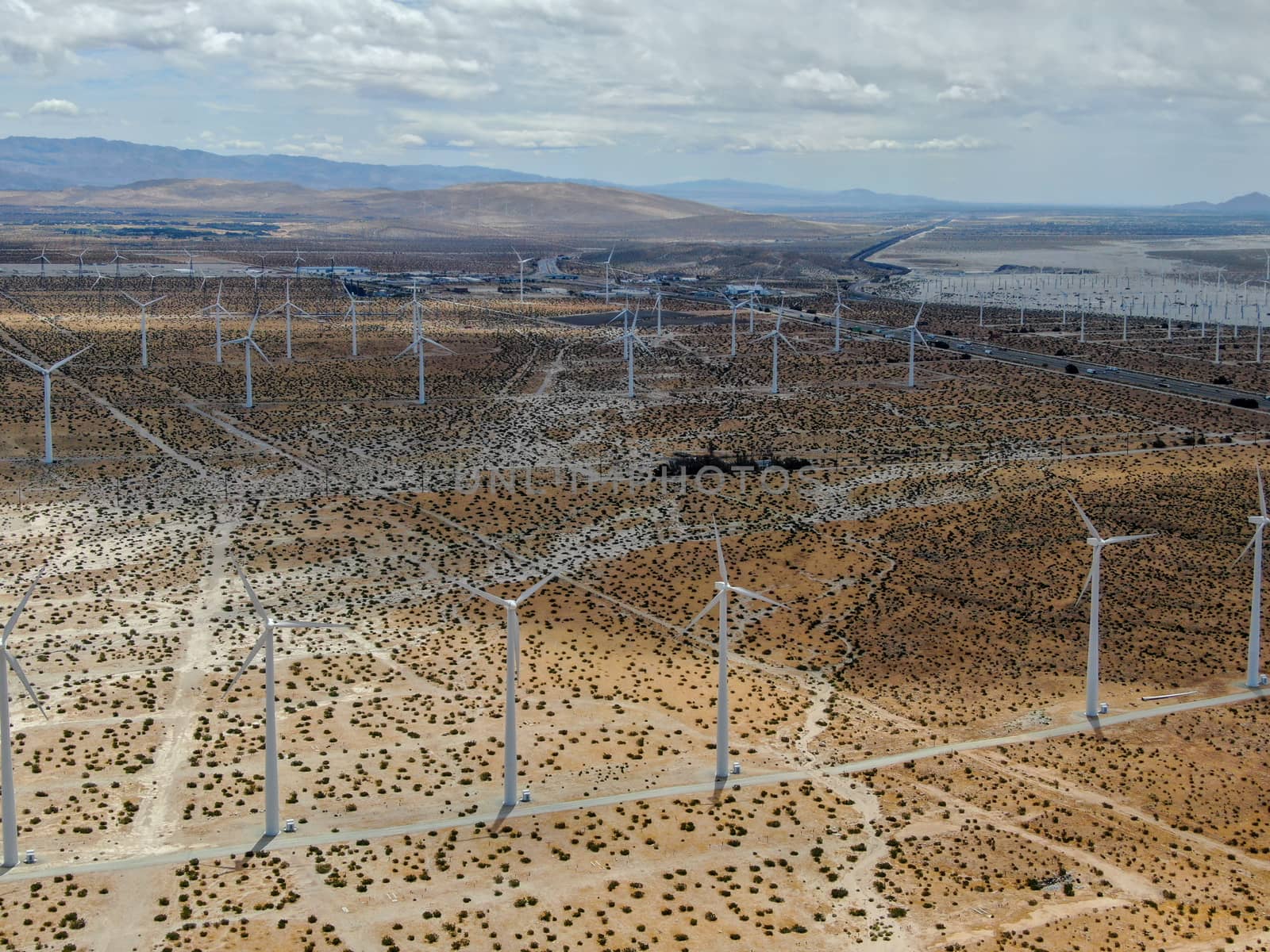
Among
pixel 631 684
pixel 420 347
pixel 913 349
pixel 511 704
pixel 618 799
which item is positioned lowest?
pixel 618 799

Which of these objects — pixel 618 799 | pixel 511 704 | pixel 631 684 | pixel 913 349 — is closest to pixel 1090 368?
pixel 913 349

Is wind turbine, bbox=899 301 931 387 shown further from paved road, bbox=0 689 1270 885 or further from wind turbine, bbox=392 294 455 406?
paved road, bbox=0 689 1270 885

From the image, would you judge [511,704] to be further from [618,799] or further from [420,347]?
[420,347]

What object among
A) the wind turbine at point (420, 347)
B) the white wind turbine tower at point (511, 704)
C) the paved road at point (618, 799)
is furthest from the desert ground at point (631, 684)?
the wind turbine at point (420, 347)

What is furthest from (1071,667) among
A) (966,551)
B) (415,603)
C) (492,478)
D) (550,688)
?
(492,478)

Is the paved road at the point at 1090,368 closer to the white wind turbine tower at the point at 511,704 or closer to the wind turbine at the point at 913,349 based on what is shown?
the wind turbine at the point at 913,349

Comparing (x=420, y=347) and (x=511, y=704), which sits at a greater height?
(x=420, y=347)

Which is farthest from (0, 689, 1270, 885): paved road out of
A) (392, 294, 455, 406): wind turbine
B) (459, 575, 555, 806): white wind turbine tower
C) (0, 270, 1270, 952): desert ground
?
(392, 294, 455, 406): wind turbine

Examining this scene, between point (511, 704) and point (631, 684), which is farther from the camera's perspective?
point (631, 684)
